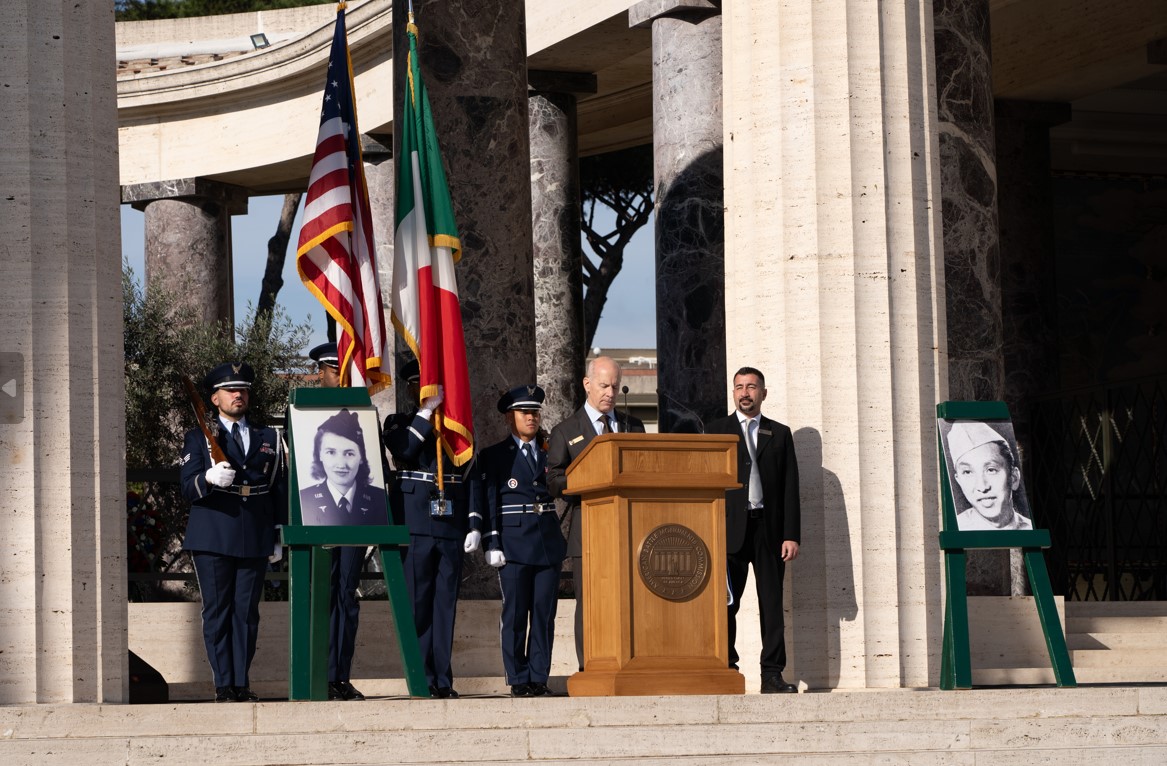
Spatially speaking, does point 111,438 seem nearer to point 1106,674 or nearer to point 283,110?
point 1106,674

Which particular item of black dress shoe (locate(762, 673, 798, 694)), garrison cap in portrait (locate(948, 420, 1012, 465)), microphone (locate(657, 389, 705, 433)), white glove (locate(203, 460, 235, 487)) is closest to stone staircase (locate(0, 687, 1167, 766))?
black dress shoe (locate(762, 673, 798, 694))

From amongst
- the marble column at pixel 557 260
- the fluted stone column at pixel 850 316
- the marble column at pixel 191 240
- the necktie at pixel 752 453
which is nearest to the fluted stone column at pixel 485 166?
the fluted stone column at pixel 850 316

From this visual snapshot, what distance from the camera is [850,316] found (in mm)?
10516

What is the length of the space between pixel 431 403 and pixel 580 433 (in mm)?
979

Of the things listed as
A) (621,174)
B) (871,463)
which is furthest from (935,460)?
(621,174)

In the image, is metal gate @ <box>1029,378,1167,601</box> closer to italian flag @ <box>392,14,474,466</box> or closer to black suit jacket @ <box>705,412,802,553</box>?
black suit jacket @ <box>705,412,802,553</box>

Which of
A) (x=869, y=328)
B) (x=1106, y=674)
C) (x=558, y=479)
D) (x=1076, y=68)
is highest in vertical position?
(x=1076, y=68)

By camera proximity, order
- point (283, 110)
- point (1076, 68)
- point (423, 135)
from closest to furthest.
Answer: point (423, 135)
point (1076, 68)
point (283, 110)

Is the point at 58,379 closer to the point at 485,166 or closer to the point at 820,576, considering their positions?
the point at 820,576

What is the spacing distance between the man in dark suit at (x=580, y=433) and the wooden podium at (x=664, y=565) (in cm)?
104

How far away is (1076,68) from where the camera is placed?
840 inches

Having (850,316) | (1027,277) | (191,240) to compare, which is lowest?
(850,316)

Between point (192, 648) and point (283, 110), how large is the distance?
1174 centimetres

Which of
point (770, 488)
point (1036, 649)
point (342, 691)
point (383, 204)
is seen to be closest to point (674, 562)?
point (770, 488)
